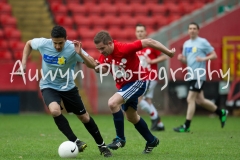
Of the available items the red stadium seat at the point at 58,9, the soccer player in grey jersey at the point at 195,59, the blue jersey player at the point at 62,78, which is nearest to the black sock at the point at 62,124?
the blue jersey player at the point at 62,78

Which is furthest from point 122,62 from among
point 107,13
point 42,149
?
point 107,13

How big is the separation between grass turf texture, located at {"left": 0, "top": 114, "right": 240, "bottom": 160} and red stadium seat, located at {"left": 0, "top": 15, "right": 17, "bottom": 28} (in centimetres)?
609

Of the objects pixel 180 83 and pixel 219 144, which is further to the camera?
pixel 180 83

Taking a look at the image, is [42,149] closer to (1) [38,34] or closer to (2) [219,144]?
(2) [219,144]

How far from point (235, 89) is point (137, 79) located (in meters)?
8.87

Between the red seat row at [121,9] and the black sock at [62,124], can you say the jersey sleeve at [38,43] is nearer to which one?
the black sock at [62,124]

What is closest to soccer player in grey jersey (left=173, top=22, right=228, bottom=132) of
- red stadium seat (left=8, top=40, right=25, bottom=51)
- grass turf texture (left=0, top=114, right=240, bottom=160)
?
grass turf texture (left=0, top=114, right=240, bottom=160)

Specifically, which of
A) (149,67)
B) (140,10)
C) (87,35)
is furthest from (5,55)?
(149,67)

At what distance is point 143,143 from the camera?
9.15 meters

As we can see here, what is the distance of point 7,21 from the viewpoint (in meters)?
19.1

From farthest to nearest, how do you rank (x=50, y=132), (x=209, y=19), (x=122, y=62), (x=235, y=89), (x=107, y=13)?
(x=107, y=13)
(x=209, y=19)
(x=235, y=89)
(x=50, y=132)
(x=122, y=62)

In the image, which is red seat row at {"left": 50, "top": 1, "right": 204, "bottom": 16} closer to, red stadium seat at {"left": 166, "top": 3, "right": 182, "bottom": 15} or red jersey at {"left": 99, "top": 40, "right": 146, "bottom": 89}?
red stadium seat at {"left": 166, "top": 3, "right": 182, "bottom": 15}

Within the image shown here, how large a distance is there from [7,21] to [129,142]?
36.3 feet

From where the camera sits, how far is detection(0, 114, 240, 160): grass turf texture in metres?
7.50
